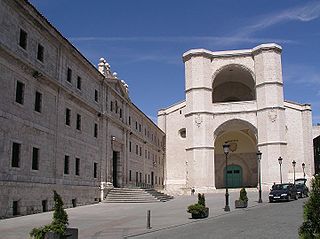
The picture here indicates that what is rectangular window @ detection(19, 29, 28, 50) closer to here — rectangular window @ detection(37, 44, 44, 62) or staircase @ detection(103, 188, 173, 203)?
rectangular window @ detection(37, 44, 44, 62)

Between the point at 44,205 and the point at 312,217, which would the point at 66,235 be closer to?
the point at 312,217

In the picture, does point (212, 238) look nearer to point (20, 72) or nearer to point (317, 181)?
point (317, 181)

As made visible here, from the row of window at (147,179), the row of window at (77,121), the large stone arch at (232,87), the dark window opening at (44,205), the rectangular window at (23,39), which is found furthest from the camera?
the large stone arch at (232,87)

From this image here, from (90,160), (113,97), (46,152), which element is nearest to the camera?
(46,152)

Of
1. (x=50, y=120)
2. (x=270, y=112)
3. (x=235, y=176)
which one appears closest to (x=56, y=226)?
(x=50, y=120)

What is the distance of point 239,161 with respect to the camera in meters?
60.9

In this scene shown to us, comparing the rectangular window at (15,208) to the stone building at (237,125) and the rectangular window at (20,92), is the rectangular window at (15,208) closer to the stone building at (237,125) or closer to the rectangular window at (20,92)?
the rectangular window at (20,92)

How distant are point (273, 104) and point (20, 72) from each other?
118 ft

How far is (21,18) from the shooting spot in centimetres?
2106

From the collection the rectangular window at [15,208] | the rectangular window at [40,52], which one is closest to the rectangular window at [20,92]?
the rectangular window at [40,52]

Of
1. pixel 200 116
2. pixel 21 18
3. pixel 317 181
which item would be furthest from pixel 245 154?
pixel 317 181

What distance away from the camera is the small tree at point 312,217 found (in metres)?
6.42

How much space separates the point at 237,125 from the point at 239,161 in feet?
27.7

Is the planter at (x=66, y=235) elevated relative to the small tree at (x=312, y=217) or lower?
lower
